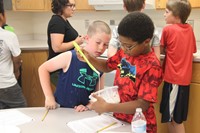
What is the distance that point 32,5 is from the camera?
3.34m

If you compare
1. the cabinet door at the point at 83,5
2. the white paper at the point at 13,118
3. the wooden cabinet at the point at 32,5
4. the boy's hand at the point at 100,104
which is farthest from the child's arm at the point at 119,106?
the wooden cabinet at the point at 32,5

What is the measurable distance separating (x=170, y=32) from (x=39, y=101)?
1873 mm

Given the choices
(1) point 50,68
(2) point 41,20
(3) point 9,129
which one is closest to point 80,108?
(1) point 50,68

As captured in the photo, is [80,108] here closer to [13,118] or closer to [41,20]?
[13,118]

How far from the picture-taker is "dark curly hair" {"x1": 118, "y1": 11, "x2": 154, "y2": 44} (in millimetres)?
1150

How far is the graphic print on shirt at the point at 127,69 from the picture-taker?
124 centimetres

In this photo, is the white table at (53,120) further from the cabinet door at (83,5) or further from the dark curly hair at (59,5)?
the cabinet door at (83,5)

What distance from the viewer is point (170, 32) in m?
2.18

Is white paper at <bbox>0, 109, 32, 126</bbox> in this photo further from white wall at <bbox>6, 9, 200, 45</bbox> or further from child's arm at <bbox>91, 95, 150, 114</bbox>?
white wall at <bbox>6, 9, 200, 45</bbox>

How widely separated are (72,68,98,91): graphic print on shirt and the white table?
15cm

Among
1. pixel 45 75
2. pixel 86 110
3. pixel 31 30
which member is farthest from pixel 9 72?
pixel 31 30

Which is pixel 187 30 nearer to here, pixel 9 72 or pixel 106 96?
pixel 106 96

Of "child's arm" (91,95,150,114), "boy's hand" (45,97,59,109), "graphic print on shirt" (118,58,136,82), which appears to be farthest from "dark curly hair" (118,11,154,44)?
"boy's hand" (45,97,59,109)

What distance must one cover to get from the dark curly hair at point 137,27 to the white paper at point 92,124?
395mm
